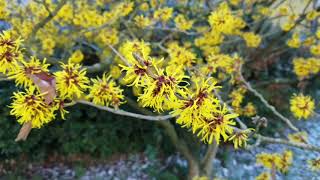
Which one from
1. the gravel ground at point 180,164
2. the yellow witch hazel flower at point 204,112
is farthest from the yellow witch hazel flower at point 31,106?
the gravel ground at point 180,164

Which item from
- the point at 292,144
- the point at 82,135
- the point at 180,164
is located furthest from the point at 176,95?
the point at 180,164

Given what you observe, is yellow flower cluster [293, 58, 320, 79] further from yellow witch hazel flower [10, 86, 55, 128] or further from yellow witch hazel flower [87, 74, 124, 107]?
yellow witch hazel flower [10, 86, 55, 128]

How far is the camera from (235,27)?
135 inches

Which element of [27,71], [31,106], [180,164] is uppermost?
[180,164]

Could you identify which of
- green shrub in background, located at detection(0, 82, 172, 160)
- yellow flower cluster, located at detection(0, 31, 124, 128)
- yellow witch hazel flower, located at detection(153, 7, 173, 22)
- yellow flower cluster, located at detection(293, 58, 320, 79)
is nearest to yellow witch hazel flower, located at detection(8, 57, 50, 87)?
yellow flower cluster, located at detection(0, 31, 124, 128)

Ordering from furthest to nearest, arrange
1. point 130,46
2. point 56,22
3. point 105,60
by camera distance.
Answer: point 56,22
point 105,60
point 130,46

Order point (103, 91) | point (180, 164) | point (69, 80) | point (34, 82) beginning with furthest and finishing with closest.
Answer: point (180, 164) < point (103, 91) < point (69, 80) < point (34, 82)

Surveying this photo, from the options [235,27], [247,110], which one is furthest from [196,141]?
[235,27]

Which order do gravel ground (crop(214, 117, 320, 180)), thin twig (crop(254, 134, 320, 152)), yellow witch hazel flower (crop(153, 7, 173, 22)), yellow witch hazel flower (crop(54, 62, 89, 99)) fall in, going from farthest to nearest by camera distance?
1. gravel ground (crop(214, 117, 320, 180))
2. yellow witch hazel flower (crop(153, 7, 173, 22))
3. thin twig (crop(254, 134, 320, 152))
4. yellow witch hazel flower (crop(54, 62, 89, 99))

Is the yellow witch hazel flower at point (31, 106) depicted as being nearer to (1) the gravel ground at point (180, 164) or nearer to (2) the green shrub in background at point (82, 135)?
(2) the green shrub in background at point (82, 135)

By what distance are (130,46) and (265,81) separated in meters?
2.48

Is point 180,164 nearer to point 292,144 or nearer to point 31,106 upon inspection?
point 292,144

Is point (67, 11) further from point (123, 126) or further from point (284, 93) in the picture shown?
point (284, 93)

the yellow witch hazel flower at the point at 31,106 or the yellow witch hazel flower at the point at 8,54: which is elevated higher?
the yellow witch hazel flower at the point at 8,54
